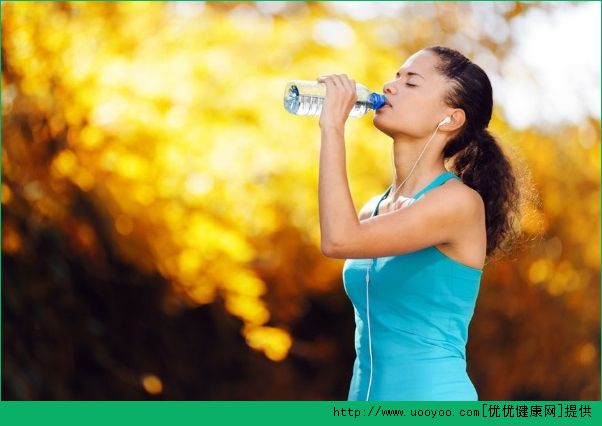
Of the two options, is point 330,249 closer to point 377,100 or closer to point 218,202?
point 377,100

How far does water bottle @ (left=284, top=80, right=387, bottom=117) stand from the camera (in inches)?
68.7

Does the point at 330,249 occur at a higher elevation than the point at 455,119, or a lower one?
lower

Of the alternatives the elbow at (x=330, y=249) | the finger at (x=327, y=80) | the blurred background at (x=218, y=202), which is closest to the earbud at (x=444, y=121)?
the finger at (x=327, y=80)

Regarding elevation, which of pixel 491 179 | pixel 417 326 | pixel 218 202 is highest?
pixel 491 179

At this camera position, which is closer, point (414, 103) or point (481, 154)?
point (414, 103)

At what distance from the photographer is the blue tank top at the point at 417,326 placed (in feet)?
5.36

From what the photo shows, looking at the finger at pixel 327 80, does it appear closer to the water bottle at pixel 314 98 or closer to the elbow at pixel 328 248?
the water bottle at pixel 314 98

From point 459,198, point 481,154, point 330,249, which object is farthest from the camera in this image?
point 481,154

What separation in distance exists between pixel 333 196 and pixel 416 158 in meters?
0.29

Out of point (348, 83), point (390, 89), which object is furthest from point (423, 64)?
point (348, 83)

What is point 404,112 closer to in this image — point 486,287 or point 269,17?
point 269,17

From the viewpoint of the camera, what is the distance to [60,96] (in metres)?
3.97

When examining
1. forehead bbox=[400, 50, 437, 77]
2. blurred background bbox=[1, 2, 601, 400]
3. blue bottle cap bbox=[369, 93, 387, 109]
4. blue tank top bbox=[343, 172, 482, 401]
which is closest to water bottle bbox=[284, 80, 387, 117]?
blue bottle cap bbox=[369, 93, 387, 109]

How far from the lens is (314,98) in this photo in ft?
5.92
